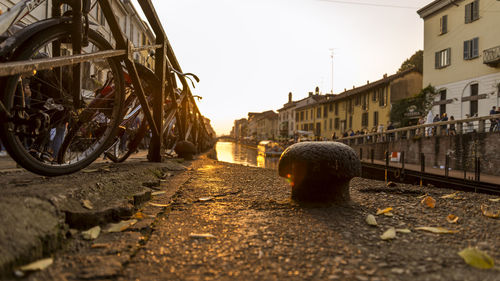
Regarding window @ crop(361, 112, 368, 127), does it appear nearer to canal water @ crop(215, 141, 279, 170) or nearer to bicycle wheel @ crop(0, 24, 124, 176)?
canal water @ crop(215, 141, 279, 170)

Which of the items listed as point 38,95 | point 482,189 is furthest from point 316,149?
point 482,189

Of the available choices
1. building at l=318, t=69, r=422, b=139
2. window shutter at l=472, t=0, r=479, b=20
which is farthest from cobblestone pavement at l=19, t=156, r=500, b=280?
building at l=318, t=69, r=422, b=139

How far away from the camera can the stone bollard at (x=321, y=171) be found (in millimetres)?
2518

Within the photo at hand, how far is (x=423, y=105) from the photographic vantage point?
26.1 meters

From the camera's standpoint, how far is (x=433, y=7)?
2591 cm

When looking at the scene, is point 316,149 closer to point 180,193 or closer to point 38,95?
point 180,193

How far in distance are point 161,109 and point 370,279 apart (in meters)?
4.13

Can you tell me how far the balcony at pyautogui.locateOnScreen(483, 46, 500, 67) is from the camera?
19845 millimetres

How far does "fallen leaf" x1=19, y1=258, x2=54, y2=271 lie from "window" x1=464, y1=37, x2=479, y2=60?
93.0 feet

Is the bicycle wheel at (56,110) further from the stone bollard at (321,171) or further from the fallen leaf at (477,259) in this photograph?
the fallen leaf at (477,259)

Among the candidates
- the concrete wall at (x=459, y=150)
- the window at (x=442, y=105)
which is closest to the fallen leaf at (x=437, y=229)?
the concrete wall at (x=459, y=150)

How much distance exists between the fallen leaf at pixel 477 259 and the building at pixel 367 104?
3318 cm

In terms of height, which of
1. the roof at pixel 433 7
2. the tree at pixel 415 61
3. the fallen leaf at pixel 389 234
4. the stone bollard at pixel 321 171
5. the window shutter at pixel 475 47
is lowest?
the fallen leaf at pixel 389 234

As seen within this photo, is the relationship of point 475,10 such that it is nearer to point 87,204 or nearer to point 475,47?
point 475,47
